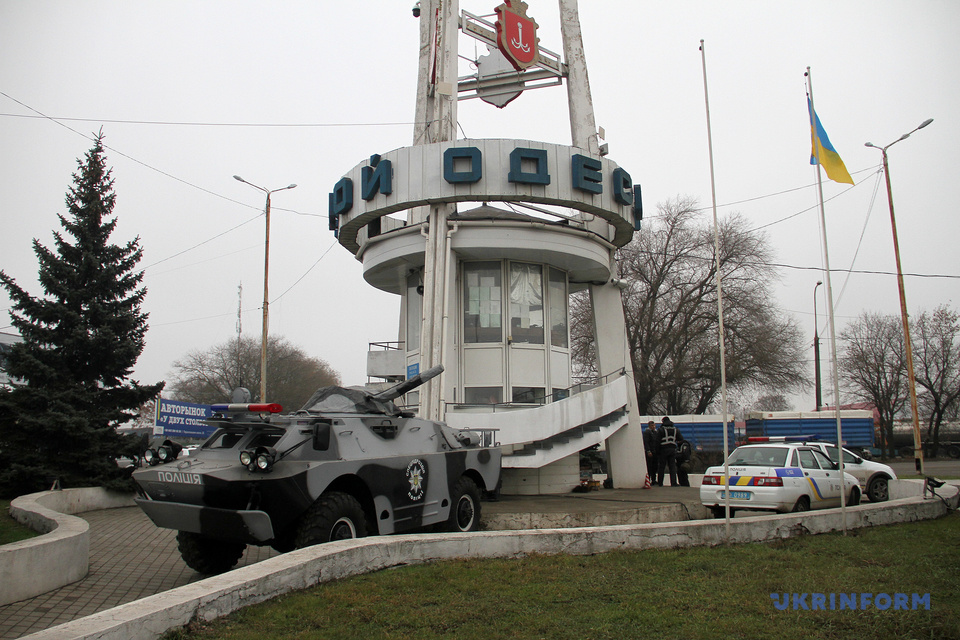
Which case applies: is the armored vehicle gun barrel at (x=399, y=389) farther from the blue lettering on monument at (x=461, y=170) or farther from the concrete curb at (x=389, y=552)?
the blue lettering on monument at (x=461, y=170)

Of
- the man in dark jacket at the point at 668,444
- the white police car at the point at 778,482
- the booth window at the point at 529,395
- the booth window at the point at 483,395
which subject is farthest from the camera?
the man in dark jacket at the point at 668,444

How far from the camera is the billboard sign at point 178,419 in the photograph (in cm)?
1775

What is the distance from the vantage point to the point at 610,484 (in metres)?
18.2

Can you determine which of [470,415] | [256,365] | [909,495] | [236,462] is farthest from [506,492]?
[256,365]

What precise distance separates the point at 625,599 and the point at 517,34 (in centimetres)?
1550

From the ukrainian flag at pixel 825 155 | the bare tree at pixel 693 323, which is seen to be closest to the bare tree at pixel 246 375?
the bare tree at pixel 693 323

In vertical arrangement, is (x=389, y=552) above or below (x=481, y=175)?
below

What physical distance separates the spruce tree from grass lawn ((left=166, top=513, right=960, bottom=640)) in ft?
38.3

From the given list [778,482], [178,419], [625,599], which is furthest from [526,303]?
[625,599]

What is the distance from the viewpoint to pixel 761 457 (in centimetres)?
1229

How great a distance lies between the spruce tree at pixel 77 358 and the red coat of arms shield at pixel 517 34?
10004 millimetres

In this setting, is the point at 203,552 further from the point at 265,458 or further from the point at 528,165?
the point at 528,165

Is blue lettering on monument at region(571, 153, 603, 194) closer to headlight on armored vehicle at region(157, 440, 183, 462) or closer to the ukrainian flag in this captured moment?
the ukrainian flag

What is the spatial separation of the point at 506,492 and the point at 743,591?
10.4 meters
